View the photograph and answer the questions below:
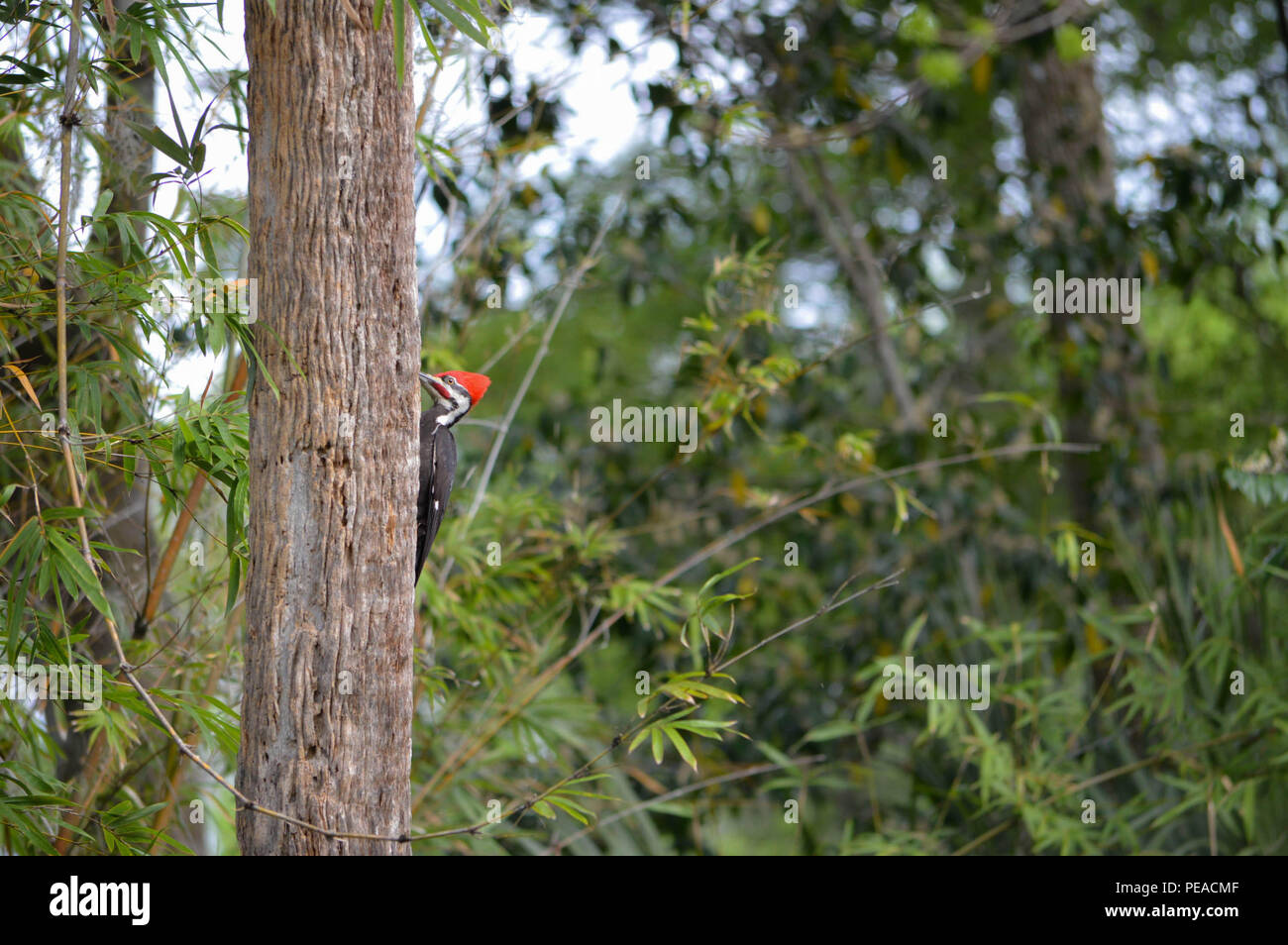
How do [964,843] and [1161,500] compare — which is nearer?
[964,843]

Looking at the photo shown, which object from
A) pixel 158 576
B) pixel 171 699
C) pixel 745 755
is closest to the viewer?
pixel 171 699

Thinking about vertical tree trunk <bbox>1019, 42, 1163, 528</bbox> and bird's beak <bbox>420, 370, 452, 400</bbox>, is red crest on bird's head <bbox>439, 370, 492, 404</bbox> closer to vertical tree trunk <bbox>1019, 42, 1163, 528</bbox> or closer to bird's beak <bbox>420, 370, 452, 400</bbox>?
bird's beak <bbox>420, 370, 452, 400</bbox>

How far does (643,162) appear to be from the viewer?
11.1 ft

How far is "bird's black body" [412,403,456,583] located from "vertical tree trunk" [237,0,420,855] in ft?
→ 1.96

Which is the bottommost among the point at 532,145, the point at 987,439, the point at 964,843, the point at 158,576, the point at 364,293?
the point at 964,843

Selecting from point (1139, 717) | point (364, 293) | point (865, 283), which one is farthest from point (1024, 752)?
point (364, 293)

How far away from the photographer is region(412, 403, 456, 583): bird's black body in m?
2.14

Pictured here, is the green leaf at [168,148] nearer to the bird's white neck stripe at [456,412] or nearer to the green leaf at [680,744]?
the bird's white neck stripe at [456,412]

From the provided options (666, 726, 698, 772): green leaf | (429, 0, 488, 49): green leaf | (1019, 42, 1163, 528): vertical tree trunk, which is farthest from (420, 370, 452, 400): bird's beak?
(1019, 42, 1163, 528): vertical tree trunk

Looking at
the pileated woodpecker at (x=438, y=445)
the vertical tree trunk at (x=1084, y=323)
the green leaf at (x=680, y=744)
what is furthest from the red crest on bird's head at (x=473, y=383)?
the vertical tree trunk at (x=1084, y=323)

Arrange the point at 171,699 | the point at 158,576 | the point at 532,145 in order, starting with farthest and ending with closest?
the point at 532,145 → the point at 158,576 → the point at 171,699

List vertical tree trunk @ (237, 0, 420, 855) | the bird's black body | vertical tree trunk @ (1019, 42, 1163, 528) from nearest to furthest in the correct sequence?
vertical tree trunk @ (237, 0, 420, 855) → the bird's black body → vertical tree trunk @ (1019, 42, 1163, 528)

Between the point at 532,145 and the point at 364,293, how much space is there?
68.8 inches
